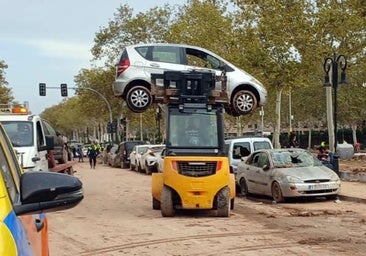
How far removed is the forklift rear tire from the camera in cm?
1327

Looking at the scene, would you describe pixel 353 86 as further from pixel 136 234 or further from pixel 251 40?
pixel 136 234

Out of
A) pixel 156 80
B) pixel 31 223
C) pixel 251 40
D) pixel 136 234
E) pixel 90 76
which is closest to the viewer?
pixel 31 223

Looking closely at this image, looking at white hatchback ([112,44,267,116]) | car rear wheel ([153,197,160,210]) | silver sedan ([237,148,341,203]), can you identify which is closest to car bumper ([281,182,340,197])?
silver sedan ([237,148,341,203])

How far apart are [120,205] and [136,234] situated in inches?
210

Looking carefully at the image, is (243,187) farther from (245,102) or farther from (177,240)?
(177,240)

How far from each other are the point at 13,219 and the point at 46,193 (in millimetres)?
399

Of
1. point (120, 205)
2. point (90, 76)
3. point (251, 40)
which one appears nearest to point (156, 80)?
point (120, 205)

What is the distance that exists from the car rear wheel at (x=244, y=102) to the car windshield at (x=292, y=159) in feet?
4.76

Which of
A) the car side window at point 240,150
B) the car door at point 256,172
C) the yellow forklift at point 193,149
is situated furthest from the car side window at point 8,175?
the car side window at point 240,150

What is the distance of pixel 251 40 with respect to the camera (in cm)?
2925

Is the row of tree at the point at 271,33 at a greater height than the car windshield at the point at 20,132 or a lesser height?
greater

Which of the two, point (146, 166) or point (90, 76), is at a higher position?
point (90, 76)

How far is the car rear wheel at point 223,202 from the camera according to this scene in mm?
13164

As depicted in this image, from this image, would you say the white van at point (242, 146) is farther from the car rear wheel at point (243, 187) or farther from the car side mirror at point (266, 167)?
the car side mirror at point (266, 167)
